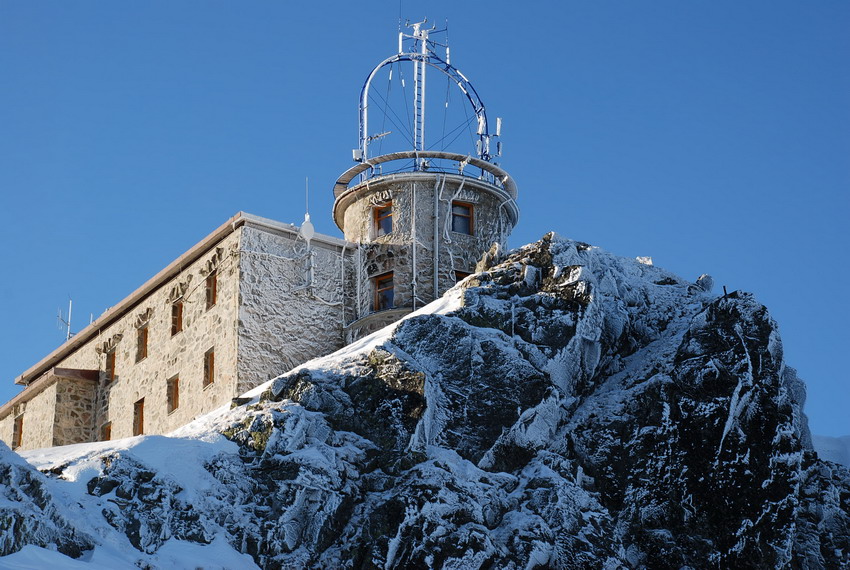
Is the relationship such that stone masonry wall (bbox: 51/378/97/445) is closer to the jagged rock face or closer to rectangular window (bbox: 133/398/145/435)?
rectangular window (bbox: 133/398/145/435)

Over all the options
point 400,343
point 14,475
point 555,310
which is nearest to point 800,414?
point 555,310

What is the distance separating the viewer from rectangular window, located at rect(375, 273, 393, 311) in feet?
159

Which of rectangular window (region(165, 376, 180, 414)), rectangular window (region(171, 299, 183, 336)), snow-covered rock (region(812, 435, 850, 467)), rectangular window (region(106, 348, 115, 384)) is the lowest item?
snow-covered rock (region(812, 435, 850, 467))

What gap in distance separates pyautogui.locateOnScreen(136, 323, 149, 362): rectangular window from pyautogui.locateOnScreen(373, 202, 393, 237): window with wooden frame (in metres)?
9.59

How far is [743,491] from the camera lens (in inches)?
1436

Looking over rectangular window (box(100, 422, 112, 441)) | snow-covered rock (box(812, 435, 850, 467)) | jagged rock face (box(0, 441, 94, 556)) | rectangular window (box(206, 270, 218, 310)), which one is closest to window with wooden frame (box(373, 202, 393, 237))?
rectangular window (box(206, 270, 218, 310))

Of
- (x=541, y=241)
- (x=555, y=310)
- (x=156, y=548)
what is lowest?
(x=156, y=548)

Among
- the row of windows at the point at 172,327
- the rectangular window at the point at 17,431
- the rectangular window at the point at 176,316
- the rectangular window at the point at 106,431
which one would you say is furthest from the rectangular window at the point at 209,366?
the rectangular window at the point at 17,431

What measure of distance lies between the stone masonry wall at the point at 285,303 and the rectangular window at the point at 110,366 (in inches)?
389

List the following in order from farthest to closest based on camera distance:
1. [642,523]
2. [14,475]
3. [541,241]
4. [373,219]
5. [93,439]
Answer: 1. [93,439]
2. [373,219]
3. [541,241]
4. [642,523]
5. [14,475]

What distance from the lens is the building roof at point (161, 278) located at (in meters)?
47.5

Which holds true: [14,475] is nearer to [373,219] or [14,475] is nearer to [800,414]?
[373,219]

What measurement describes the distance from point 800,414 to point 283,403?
1652cm

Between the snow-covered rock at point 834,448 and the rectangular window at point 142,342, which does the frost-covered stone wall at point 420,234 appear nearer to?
the rectangular window at point 142,342
